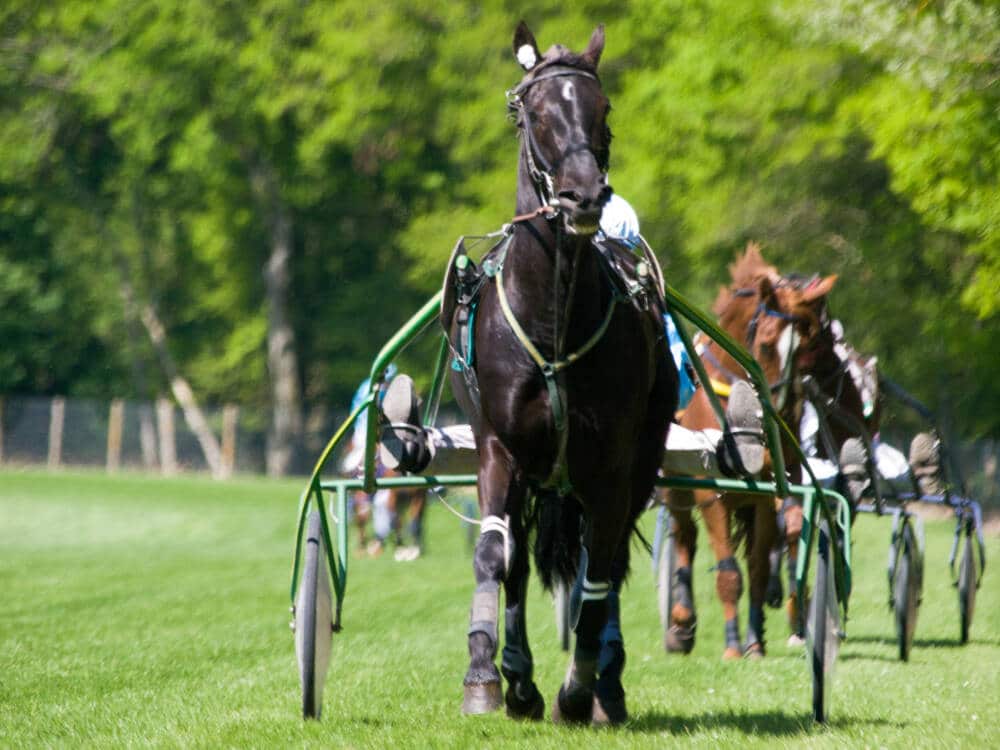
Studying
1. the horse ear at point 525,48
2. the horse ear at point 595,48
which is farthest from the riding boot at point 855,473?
the horse ear at point 525,48

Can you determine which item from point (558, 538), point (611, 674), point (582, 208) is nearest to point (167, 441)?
point (558, 538)

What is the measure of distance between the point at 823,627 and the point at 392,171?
112 ft

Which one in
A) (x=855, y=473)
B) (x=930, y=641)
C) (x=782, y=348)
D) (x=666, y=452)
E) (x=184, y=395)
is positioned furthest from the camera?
(x=184, y=395)

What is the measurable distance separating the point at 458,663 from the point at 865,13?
8.90 metres

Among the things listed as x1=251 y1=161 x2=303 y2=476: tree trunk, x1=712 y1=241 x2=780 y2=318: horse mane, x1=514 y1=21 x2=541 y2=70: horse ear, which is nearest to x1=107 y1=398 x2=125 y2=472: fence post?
x1=251 y1=161 x2=303 y2=476: tree trunk

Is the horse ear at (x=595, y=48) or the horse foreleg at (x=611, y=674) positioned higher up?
the horse ear at (x=595, y=48)

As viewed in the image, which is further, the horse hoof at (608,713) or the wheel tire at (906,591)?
→ the wheel tire at (906,591)

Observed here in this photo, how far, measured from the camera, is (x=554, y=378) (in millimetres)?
6082

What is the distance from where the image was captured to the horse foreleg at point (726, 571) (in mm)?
9969

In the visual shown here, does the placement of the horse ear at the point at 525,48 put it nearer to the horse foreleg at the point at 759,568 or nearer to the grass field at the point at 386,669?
the grass field at the point at 386,669

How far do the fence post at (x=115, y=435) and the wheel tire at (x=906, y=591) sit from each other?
3529cm

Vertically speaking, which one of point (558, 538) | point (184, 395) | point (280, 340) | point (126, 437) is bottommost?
point (558, 538)

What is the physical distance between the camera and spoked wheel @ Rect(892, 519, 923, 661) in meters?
9.98

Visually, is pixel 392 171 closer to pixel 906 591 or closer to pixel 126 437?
pixel 126 437
